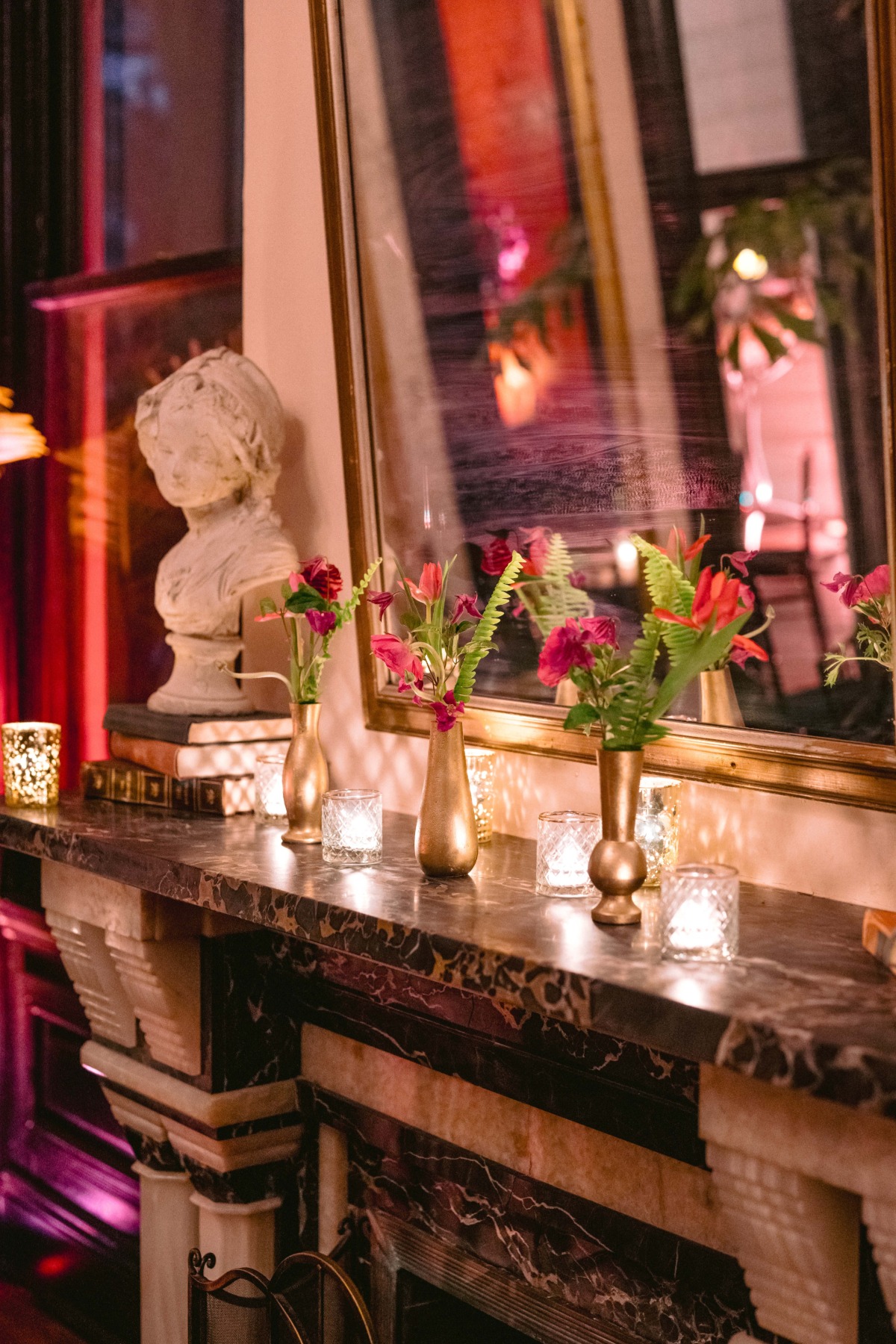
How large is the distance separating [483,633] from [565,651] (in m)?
0.25

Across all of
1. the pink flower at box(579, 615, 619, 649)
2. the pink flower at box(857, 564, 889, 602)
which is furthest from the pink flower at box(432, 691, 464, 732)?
the pink flower at box(857, 564, 889, 602)

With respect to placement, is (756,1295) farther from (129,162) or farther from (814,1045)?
(129,162)

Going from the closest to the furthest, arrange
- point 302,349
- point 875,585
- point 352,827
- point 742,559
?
point 875,585 → point 742,559 → point 352,827 → point 302,349

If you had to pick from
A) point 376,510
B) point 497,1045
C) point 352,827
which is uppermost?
point 376,510

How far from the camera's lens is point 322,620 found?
6.34 feet

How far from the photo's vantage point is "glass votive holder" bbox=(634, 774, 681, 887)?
1.65 meters

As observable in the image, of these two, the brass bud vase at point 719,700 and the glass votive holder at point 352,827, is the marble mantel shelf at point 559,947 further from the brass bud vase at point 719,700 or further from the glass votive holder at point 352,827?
the brass bud vase at point 719,700

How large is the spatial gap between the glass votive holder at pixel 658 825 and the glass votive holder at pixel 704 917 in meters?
0.26

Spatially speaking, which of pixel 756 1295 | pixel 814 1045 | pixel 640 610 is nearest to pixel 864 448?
pixel 640 610

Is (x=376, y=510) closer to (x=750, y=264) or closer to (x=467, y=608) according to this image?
(x=467, y=608)

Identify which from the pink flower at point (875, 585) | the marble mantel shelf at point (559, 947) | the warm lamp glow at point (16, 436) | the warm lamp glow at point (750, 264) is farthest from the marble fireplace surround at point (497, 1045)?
the warm lamp glow at point (16, 436)

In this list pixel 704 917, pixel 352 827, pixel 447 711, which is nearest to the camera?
pixel 704 917

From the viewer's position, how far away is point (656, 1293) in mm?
1754

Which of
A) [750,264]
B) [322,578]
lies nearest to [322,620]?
[322,578]
